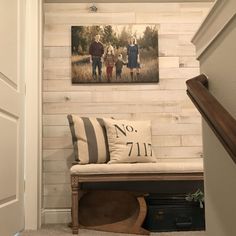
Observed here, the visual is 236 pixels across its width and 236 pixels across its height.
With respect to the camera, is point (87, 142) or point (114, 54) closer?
point (87, 142)

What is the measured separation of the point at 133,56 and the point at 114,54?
183mm

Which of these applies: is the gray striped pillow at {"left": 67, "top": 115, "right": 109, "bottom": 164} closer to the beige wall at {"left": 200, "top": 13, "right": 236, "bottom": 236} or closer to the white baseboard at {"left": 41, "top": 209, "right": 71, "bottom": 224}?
the white baseboard at {"left": 41, "top": 209, "right": 71, "bottom": 224}

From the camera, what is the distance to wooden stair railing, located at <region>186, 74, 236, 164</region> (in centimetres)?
86

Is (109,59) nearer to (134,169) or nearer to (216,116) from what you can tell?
(134,169)

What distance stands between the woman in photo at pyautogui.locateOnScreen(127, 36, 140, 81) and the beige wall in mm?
2025

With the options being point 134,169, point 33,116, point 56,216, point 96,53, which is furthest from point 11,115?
point 96,53

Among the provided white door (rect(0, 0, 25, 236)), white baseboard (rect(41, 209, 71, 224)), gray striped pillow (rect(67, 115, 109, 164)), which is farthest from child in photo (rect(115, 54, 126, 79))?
white baseboard (rect(41, 209, 71, 224))

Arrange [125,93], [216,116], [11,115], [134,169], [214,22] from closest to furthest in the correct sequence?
[216,116]
[214,22]
[11,115]
[134,169]
[125,93]

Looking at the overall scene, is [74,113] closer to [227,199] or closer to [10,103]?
[10,103]

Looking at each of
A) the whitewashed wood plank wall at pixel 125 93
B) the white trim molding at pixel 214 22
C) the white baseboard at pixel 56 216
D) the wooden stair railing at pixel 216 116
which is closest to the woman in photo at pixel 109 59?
the whitewashed wood plank wall at pixel 125 93

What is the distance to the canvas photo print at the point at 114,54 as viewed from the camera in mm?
3301

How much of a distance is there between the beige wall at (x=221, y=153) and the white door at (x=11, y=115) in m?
1.21

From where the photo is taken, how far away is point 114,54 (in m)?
3.34

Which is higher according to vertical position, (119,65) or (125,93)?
(119,65)
